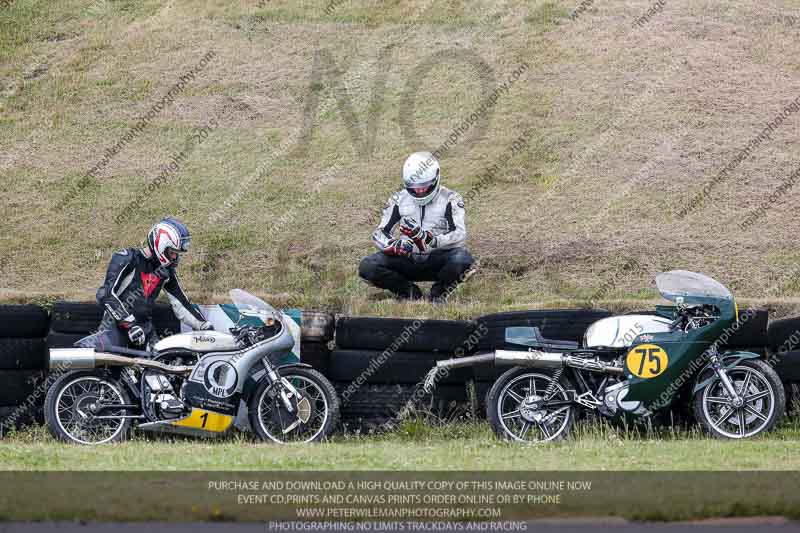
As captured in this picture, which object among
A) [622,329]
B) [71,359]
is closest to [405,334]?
[622,329]

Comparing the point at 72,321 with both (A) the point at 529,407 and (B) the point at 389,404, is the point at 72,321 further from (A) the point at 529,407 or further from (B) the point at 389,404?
(A) the point at 529,407

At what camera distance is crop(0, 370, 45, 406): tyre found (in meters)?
10.5

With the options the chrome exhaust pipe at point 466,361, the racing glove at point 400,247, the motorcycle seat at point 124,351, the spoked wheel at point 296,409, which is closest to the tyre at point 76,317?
the motorcycle seat at point 124,351

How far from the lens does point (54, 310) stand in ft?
35.4

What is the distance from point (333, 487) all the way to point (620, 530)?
189 centimetres

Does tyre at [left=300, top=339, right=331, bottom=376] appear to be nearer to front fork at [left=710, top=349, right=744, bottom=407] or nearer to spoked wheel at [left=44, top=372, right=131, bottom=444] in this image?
spoked wheel at [left=44, top=372, right=131, bottom=444]

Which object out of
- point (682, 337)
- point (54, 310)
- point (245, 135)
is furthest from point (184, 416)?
point (245, 135)

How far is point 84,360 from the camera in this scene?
992cm

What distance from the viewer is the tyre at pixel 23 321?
10.6 metres

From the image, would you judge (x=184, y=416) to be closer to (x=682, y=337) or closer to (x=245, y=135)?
(x=682, y=337)

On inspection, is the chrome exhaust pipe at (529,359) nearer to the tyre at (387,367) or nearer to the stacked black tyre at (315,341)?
the tyre at (387,367)

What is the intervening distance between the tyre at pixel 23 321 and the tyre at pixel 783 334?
20.7 ft

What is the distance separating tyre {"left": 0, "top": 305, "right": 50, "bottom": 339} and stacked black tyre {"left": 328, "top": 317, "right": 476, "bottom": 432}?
2.56 meters

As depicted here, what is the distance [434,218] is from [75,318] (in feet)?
12.1
